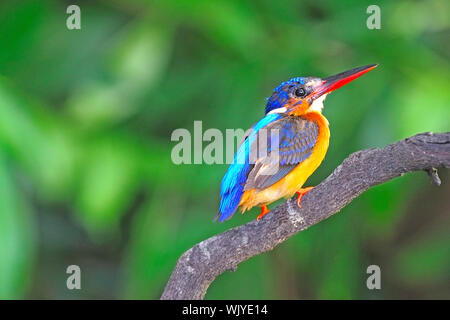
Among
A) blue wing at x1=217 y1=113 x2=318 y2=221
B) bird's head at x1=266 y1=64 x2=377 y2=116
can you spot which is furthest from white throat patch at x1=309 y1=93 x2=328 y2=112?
blue wing at x1=217 y1=113 x2=318 y2=221

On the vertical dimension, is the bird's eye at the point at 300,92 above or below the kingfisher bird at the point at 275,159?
above

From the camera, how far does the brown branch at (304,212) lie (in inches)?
93.4

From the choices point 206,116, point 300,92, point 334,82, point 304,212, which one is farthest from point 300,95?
point 206,116

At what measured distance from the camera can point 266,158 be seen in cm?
289

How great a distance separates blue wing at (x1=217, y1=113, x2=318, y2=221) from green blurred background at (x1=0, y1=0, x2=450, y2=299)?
30.8 inches

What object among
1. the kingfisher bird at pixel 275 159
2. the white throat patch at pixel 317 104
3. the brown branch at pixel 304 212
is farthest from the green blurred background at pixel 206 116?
the brown branch at pixel 304 212

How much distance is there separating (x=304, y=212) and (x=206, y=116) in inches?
76.1

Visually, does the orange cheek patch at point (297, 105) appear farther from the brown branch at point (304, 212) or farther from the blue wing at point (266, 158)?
the brown branch at point (304, 212)

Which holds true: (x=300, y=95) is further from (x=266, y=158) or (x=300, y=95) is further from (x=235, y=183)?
Result: (x=235, y=183)

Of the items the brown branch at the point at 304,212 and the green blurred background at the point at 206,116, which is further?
the green blurred background at the point at 206,116

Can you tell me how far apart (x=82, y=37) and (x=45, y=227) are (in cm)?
131

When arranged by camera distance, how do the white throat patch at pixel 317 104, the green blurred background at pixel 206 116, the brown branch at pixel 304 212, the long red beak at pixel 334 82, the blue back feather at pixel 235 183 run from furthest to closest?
the green blurred background at pixel 206 116
the white throat patch at pixel 317 104
the long red beak at pixel 334 82
the blue back feather at pixel 235 183
the brown branch at pixel 304 212

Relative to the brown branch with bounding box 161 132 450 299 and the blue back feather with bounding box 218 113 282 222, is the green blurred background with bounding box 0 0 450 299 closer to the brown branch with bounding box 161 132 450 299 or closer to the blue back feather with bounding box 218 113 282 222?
the blue back feather with bounding box 218 113 282 222

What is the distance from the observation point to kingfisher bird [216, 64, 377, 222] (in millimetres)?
2848
